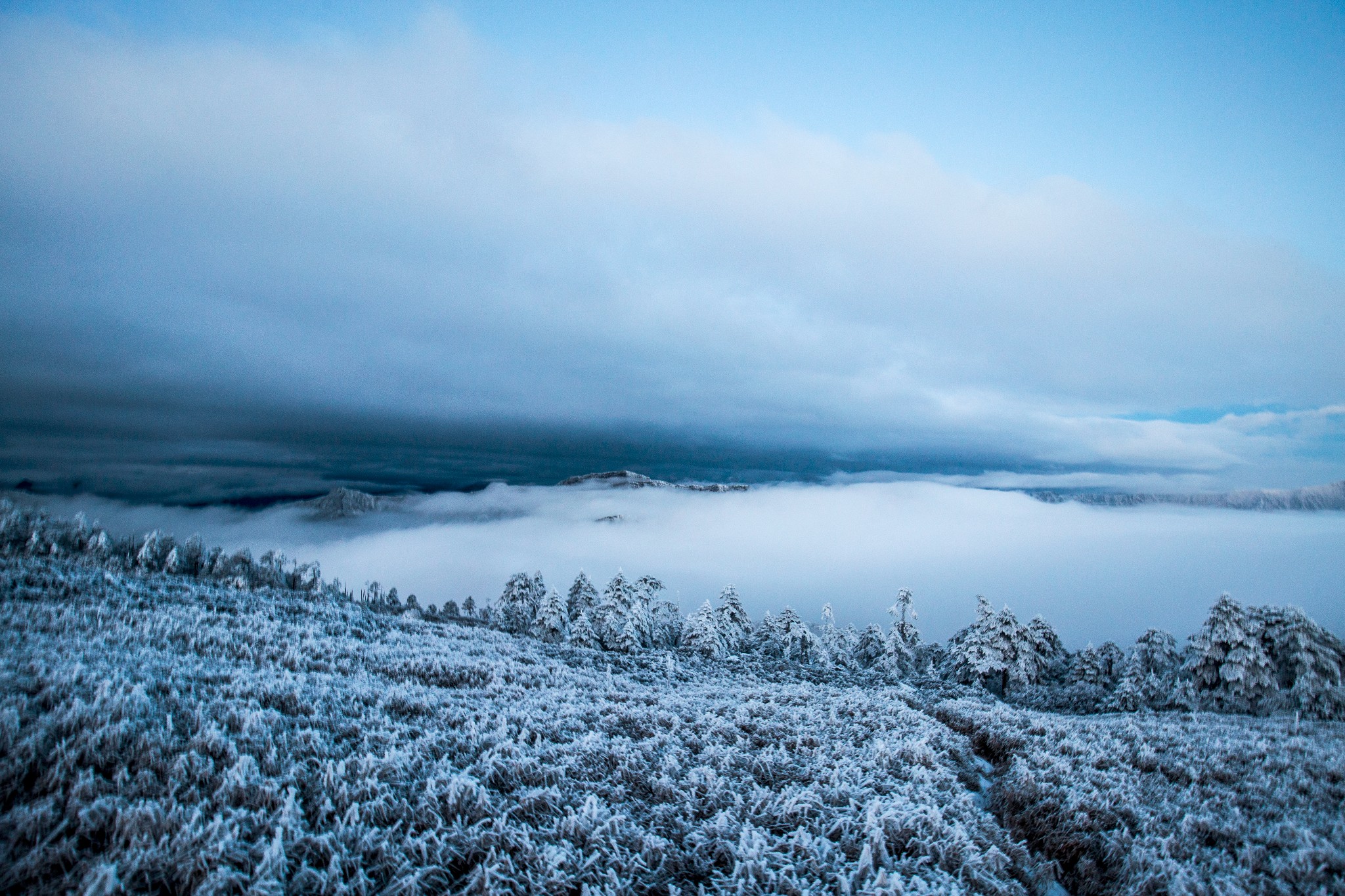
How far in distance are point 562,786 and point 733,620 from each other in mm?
41086

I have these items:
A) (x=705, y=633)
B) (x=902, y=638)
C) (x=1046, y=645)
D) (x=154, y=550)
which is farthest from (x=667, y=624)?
(x=154, y=550)

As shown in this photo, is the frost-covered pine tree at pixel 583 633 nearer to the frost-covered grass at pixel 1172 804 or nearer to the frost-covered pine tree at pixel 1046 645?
the frost-covered grass at pixel 1172 804

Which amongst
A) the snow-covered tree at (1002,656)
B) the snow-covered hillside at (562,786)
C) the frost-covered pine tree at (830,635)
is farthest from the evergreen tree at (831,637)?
the snow-covered hillside at (562,786)

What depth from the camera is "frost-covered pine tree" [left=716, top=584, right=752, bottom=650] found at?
45.2 meters

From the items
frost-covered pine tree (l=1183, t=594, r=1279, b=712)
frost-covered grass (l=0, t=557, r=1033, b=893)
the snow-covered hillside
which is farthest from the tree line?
frost-covered grass (l=0, t=557, r=1033, b=893)

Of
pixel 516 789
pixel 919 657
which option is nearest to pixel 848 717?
pixel 516 789

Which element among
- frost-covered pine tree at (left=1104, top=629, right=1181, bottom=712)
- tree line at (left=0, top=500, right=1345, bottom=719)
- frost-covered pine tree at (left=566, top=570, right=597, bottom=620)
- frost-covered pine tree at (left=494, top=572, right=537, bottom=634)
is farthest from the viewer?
frost-covered pine tree at (left=566, top=570, right=597, bottom=620)

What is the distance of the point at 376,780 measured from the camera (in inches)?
281

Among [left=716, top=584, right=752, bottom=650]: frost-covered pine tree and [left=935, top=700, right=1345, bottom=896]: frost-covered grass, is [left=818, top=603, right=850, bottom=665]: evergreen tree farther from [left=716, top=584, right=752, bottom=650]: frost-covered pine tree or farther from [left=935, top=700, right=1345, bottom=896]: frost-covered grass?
[left=935, top=700, right=1345, bottom=896]: frost-covered grass

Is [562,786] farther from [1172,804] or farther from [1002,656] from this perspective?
[1002,656]

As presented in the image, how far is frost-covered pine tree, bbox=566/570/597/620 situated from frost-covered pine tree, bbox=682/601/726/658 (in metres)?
11.7

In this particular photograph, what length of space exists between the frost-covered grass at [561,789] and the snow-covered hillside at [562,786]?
42mm

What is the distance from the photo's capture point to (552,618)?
4162 cm

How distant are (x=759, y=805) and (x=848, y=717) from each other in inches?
295
